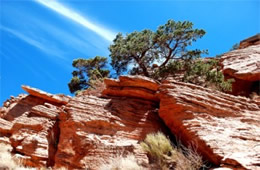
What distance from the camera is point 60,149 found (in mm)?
10250

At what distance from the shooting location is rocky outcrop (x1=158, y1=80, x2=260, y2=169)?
851cm

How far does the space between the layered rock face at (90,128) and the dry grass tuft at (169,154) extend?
39 centimetres

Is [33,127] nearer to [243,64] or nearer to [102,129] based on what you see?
[102,129]

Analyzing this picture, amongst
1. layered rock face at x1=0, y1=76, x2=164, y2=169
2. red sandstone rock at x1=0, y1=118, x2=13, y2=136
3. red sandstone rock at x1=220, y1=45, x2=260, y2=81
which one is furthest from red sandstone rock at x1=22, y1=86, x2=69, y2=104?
red sandstone rock at x1=220, y1=45, x2=260, y2=81

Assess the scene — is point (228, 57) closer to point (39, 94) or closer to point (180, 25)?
point (180, 25)

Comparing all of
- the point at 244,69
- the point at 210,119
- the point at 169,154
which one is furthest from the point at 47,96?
the point at 244,69

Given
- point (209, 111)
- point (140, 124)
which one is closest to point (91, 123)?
point (140, 124)

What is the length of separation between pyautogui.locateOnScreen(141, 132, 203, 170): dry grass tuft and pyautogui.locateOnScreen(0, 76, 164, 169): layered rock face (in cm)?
39

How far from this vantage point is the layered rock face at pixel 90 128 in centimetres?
984

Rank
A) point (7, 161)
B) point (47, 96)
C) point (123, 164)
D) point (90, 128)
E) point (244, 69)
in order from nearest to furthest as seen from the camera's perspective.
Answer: point (123, 164), point (7, 161), point (90, 128), point (47, 96), point (244, 69)

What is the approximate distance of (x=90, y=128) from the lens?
34.6ft

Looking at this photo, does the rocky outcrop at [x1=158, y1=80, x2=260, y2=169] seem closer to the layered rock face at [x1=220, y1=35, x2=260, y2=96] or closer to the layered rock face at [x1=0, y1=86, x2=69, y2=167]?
the layered rock face at [x1=0, y1=86, x2=69, y2=167]

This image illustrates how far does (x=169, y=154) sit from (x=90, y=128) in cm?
326

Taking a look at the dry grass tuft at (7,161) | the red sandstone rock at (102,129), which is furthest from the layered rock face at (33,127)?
the red sandstone rock at (102,129)
